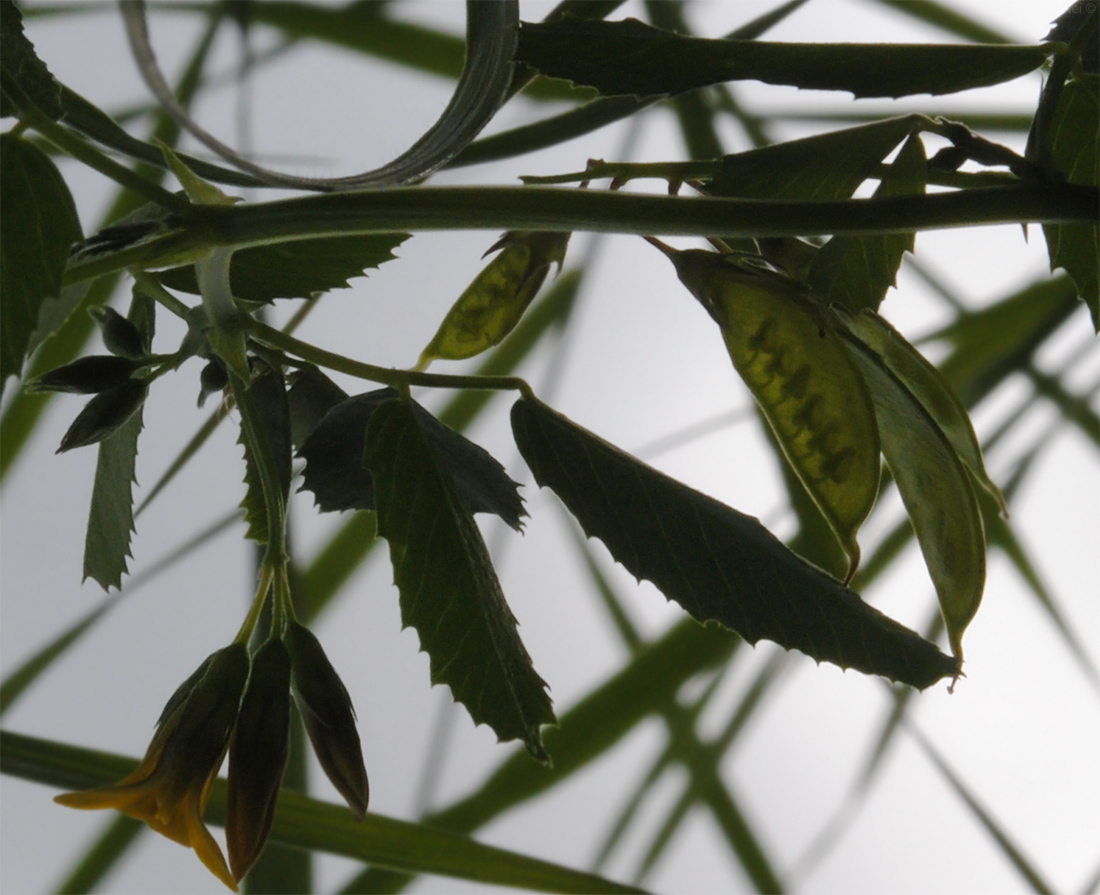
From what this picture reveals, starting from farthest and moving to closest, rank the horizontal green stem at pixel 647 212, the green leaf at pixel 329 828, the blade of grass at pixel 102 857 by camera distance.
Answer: the blade of grass at pixel 102 857 → the green leaf at pixel 329 828 → the horizontal green stem at pixel 647 212

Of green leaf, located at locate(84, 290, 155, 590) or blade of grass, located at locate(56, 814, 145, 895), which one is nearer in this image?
green leaf, located at locate(84, 290, 155, 590)

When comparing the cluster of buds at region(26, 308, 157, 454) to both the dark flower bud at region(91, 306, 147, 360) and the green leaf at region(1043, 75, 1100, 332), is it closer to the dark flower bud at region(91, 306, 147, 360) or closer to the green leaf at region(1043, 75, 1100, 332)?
the dark flower bud at region(91, 306, 147, 360)

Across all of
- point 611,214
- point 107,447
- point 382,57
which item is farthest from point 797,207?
point 382,57

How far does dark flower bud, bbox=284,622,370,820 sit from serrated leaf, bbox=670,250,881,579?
7 centimetres

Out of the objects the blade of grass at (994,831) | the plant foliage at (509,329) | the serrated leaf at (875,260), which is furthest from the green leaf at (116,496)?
the blade of grass at (994,831)

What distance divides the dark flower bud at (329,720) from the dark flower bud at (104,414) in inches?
1.6

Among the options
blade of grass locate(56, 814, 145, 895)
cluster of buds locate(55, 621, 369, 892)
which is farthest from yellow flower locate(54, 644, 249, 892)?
blade of grass locate(56, 814, 145, 895)

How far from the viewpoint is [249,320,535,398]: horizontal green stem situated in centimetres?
13

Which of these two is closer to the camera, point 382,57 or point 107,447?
point 107,447

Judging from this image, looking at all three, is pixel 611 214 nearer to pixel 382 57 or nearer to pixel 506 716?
pixel 506 716

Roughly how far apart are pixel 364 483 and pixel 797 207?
89 mm

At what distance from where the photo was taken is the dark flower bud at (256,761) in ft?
0.43

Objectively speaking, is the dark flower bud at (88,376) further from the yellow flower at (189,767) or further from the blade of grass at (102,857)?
the blade of grass at (102,857)

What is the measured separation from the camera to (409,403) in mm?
144
